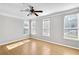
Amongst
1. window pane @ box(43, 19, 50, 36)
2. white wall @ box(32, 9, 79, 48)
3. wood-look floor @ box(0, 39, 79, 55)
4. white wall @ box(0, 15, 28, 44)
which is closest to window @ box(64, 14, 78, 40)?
white wall @ box(32, 9, 79, 48)

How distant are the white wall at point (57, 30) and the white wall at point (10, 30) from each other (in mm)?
563

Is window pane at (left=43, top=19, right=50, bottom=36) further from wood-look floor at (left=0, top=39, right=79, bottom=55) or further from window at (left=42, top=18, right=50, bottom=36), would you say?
wood-look floor at (left=0, top=39, right=79, bottom=55)

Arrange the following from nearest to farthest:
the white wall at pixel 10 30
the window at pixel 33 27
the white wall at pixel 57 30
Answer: the white wall at pixel 10 30 → the window at pixel 33 27 → the white wall at pixel 57 30

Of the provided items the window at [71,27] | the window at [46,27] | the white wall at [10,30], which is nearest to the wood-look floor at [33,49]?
the white wall at [10,30]

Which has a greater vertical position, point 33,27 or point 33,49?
point 33,27

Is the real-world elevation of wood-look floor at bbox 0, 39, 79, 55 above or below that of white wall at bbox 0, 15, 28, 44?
below

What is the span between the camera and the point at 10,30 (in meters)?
2.68

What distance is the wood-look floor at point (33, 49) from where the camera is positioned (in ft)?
8.16

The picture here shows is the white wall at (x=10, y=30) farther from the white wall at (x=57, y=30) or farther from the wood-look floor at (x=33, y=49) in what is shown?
the white wall at (x=57, y=30)

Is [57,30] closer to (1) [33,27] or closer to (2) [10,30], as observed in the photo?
(1) [33,27]

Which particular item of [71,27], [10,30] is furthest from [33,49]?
[71,27]

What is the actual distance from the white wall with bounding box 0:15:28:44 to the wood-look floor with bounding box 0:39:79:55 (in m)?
0.22

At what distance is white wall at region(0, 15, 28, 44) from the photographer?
2607 millimetres

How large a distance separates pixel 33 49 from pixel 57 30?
1.41 meters
